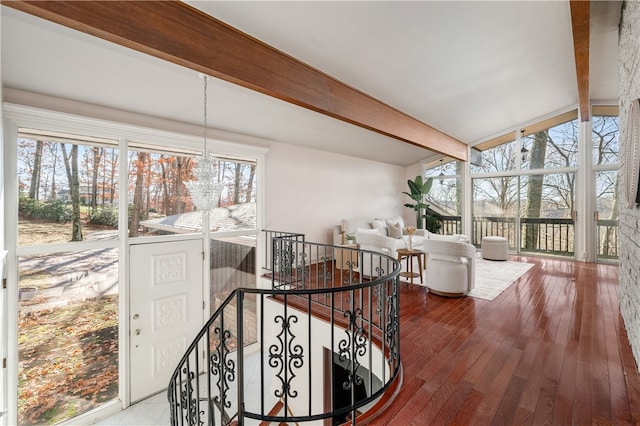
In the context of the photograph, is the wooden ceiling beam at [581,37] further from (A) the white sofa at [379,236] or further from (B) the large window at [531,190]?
(A) the white sofa at [379,236]

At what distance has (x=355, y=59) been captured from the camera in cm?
318

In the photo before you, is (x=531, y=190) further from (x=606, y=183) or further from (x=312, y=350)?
(x=312, y=350)

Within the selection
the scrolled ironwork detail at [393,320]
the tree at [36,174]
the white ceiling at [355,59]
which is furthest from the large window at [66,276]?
the scrolled ironwork detail at [393,320]

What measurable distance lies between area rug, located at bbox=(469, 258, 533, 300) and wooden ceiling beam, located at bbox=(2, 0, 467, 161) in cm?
328

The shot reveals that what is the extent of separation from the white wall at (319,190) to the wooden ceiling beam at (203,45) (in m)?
2.12

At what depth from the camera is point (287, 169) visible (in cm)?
566

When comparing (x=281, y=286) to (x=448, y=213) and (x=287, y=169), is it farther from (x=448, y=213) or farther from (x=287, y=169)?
(x=448, y=213)

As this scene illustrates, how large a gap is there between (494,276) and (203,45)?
5.76 m

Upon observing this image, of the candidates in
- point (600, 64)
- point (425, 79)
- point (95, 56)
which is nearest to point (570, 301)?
point (425, 79)

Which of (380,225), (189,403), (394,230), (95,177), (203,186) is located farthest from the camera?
(394,230)

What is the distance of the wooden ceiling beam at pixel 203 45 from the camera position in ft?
5.99

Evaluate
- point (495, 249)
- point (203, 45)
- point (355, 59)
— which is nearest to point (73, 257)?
point (203, 45)

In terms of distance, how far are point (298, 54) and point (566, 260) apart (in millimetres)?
7614

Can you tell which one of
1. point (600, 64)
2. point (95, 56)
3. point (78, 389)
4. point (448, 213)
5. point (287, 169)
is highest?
point (600, 64)
